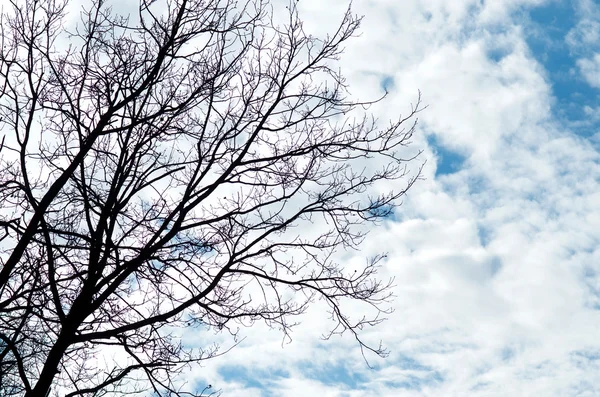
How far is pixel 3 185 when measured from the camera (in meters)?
6.99

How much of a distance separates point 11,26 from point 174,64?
187cm

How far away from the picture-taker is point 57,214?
7773 mm

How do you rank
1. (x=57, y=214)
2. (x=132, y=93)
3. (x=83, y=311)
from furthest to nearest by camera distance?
(x=57, y=214) < (x=132, y=93) < (x=83, y=311)

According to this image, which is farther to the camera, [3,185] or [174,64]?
[174,64]

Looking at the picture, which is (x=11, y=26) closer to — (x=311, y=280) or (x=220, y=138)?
(x=220, y=138)

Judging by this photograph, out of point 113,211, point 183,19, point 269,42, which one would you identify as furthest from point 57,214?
point 269,42

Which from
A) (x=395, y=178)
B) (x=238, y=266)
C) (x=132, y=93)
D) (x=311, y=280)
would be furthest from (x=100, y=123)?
(x=395, y=178)

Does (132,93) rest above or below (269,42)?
below

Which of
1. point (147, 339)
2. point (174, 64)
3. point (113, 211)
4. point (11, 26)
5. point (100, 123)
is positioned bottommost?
point (147, 339)

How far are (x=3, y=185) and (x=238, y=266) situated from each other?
2.69 metres

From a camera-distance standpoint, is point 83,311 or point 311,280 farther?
point 311,280

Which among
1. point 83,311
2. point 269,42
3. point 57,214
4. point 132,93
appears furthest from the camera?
point 269,42

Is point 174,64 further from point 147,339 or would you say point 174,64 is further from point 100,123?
point 147,339

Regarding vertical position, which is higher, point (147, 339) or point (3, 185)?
point (3, 185)
